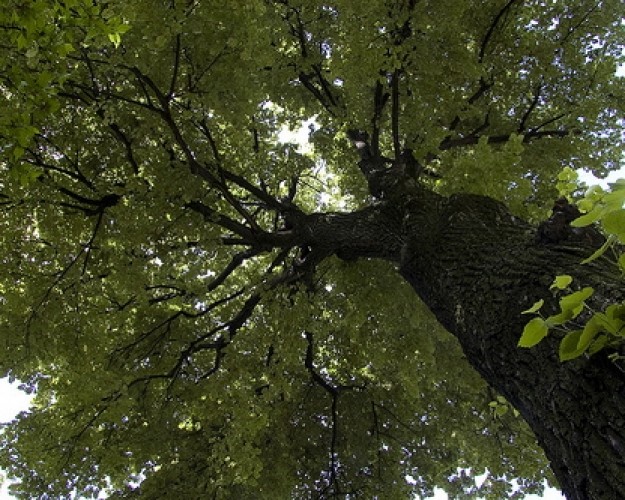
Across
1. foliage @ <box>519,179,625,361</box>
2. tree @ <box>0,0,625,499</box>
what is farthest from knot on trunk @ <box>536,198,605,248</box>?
foliage @ <box>519,179,625,361</box>

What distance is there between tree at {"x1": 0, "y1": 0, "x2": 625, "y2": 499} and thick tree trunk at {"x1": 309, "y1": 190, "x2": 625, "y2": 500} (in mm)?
22

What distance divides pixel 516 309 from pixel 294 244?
3557 millimetres

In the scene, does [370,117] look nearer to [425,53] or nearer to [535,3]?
[425,53]

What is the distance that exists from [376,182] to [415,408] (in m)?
3.08

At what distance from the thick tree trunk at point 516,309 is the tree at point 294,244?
0.02 m

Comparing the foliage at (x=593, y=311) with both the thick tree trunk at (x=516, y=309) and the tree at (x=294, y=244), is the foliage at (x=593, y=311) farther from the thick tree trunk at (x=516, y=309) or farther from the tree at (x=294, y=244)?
the tree at (x=294, y=244)

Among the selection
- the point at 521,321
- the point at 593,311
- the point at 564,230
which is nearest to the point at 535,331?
the point at 593,311

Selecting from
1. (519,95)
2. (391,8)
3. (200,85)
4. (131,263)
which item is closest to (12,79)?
(200,85)

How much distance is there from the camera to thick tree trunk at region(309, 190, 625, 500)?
198 cm

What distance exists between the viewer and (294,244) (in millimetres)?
6117

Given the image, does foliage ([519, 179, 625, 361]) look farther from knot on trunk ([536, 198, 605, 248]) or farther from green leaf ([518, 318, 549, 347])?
knot on trunk ([536, 198, 605, 248])

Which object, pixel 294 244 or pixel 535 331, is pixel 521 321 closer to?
pixel 535 331

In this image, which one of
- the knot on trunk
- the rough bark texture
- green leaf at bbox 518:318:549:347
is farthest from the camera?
the knot on trunk

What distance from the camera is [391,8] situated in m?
5.28
